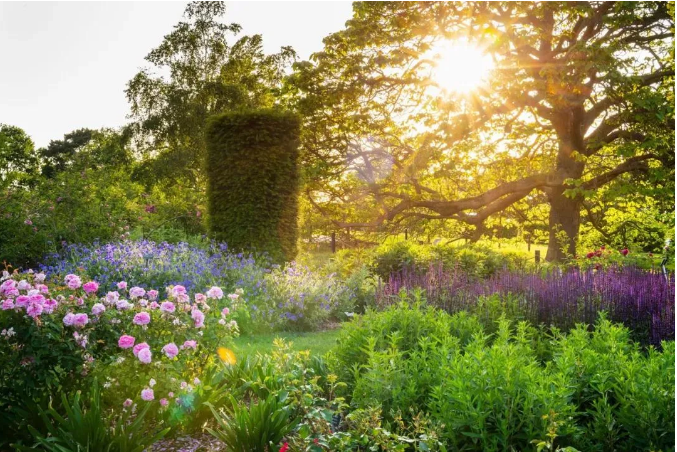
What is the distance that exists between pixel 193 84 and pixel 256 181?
1451 centimetres

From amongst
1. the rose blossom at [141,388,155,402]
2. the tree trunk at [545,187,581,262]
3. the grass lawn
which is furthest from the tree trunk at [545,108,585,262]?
the rose blossom at [141,388,155,402]

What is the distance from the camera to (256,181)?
11383 millimetres

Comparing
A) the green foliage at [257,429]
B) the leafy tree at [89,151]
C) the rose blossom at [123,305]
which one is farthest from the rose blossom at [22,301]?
the leafy tree at [89,151]

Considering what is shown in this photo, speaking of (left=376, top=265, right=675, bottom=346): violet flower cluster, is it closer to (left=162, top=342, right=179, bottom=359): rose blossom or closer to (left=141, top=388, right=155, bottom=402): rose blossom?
(left=162, top=342, right=179, bottom=359): rose blossom

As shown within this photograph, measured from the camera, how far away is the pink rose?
12.0ft

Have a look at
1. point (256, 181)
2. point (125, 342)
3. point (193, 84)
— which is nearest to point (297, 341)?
point (125, 342)

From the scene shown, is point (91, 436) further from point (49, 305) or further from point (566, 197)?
point (566, 197)

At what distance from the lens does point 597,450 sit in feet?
9.42

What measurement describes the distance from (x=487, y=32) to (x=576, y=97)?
2.79 m

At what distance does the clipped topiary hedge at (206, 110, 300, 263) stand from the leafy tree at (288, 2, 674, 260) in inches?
68.9

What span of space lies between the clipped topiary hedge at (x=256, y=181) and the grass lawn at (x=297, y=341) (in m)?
3.91

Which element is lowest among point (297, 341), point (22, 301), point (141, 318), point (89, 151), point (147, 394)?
point (297, 341)

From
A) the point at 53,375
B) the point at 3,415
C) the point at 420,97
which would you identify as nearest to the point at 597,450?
the point at 53,375

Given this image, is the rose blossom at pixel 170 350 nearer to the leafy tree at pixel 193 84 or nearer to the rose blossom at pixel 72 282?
the rose blossom at pixel 72 282
